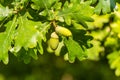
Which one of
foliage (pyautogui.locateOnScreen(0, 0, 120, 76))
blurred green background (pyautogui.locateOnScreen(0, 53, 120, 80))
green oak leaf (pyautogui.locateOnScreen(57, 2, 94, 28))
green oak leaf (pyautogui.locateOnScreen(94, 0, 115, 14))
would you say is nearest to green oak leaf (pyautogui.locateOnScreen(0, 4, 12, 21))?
foliage (pyautogui.locateOnScreen(0, 0, 120, 76))

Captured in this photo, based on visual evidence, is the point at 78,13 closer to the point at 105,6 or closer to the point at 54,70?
the point at 105,6

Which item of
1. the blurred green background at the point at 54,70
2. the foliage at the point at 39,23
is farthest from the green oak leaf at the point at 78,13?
the blurred green background at the point at 54,70

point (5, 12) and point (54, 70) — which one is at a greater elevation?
point (5, 12)

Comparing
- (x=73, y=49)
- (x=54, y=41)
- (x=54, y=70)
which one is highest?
(x=54, y=41)

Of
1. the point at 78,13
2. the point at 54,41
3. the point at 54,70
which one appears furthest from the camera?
the point at 54,70

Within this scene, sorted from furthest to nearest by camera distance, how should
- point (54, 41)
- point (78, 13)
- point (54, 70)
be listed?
point (54, 70) < point (78, 13) < point (54, 41)

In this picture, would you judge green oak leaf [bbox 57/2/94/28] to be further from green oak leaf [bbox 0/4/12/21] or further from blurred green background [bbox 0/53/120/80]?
blurred green background [bbox 0/53/120/80]

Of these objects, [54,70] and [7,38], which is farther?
[54,70]

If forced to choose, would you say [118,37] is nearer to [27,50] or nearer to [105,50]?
[105,50]

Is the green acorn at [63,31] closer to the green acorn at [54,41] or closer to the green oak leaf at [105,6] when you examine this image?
the green acorn at [54,41]

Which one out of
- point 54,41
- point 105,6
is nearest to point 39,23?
point 54,41
